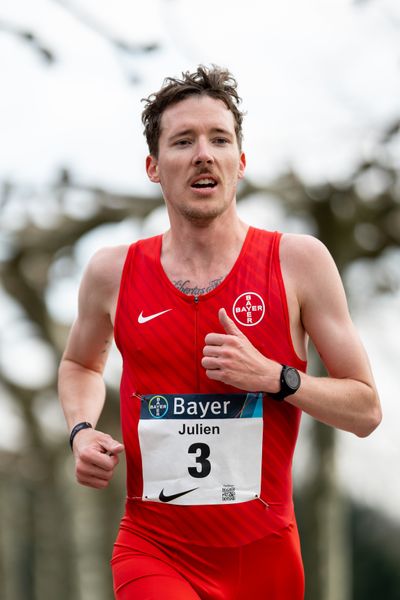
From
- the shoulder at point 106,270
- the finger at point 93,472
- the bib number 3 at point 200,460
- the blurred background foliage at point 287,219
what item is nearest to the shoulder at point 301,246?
the shoulder at point 106,270

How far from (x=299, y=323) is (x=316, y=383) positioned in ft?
1.07

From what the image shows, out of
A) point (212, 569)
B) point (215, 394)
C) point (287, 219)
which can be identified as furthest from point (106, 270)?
point (287, 219)

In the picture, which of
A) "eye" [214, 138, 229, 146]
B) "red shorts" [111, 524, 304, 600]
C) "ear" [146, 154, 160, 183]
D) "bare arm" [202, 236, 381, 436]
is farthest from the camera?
"ear" [146, 154, 160, 183]

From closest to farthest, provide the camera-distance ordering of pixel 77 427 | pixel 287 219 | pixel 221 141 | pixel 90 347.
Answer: pixel 221 141 → pixel 77 427 → pixel 90 347 → pixel 287 219

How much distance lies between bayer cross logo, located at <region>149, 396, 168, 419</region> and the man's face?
2.46 ft

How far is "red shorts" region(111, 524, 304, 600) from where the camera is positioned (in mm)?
4191

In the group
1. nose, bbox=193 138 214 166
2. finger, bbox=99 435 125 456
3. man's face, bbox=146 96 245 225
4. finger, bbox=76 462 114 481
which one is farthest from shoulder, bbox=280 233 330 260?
finger, bbox=76 462 114 481

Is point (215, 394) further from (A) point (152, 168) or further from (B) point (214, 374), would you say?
(A) point (152, 168)

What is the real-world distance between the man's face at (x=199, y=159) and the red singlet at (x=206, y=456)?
28 cm

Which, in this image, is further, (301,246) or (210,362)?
(301,246)

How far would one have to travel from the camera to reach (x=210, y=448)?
4.21m

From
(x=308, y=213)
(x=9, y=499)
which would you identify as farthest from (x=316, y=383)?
(x=9, y=499)

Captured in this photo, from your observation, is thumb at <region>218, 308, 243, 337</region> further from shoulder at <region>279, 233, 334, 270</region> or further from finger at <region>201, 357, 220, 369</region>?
shoulder at <region>279, 233, 334, 270</region>

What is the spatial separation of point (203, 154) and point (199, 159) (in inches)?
1.0
